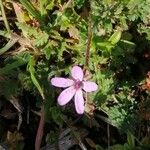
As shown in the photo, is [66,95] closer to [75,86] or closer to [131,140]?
[75,86]

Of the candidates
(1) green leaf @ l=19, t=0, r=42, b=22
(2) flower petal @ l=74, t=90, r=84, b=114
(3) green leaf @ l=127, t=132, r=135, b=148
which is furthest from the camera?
(1) green leaf @ l=19, t=0, r=42, b=22

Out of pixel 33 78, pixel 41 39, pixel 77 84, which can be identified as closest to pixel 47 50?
pixel 41 39

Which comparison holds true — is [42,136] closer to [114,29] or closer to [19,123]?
[19,123]

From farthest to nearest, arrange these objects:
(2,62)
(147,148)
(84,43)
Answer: (2,62), (84,43), (147,148)

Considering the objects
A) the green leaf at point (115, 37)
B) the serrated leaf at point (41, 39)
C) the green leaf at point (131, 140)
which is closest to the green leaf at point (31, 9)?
the serrated leaf at point (41, 39)

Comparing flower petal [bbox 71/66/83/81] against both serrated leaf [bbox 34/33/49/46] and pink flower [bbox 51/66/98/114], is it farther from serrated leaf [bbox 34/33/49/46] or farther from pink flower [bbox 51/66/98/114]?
serrated leaf [bbox 34/33/49/46]

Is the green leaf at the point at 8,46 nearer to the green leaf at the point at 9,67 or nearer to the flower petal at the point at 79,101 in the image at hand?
the green leaf at the point at 9,67

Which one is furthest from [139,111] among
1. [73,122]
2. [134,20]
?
[134,20]

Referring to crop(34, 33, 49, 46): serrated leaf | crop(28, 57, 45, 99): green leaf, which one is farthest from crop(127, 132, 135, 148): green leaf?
crop(34, 33, 49, 46): serrated leaf
